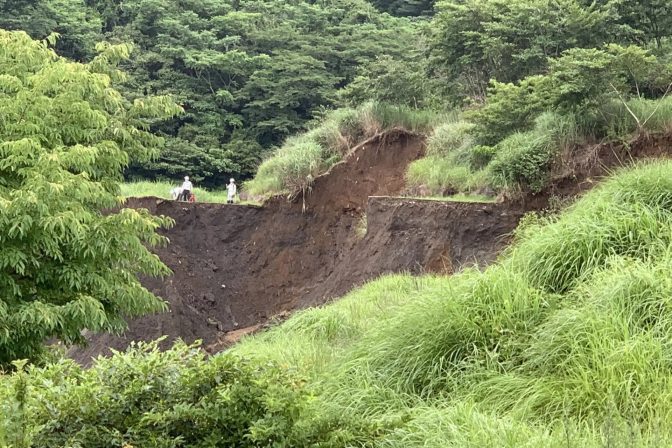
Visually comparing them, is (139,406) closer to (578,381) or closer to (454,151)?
(578,381)

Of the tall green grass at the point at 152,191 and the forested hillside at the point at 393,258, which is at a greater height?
the forested hillside at the point at 393,258

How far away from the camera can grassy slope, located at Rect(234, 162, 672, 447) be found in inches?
159

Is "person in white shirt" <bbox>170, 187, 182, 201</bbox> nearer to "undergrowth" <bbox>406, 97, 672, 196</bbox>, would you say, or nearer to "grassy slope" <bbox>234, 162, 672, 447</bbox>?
"undergrowth" <bbox>406, 97, 672, 196</bbox>

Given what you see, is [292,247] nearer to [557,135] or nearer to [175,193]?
[175,193]

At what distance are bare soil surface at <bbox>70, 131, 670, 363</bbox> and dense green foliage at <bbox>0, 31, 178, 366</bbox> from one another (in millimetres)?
6176

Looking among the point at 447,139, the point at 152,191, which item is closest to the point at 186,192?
the point at 152,191

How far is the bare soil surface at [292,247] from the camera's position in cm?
1386

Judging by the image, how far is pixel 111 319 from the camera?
7.83 meters

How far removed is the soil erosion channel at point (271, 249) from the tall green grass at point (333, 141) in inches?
16.4

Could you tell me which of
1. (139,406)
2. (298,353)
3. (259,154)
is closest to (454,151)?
(298,353)

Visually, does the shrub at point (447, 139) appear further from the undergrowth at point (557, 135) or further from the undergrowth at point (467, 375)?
the undergrowth at point (467, 375)

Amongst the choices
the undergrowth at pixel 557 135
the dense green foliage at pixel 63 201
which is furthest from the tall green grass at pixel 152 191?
the dense green foliage at pixel 63 201

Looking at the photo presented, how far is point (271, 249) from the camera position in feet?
62.1

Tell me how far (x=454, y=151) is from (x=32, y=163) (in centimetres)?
1068
